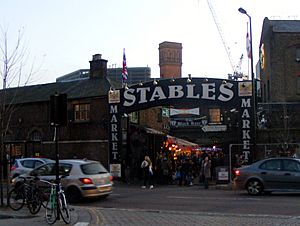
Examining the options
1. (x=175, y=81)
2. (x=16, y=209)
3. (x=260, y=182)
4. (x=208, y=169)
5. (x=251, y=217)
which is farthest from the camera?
(x=175, y=81)

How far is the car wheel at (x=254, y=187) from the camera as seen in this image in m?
20.6

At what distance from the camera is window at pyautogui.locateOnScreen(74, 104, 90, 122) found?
1473 inches

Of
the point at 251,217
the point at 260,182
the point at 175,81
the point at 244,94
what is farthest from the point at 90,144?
Answer: the point at 251,217

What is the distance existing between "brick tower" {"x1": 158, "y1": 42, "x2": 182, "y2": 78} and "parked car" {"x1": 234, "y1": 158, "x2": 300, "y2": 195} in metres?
105

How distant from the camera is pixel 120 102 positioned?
32781 mm

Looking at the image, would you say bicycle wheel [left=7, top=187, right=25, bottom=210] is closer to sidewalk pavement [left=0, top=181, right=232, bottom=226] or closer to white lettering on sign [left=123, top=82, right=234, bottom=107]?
sidewalk pavement [left=0, top=181, right=232, bottom=226]

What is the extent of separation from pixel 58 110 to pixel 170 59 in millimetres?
115577

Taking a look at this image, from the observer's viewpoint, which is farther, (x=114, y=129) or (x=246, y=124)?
(x=114, y=129)

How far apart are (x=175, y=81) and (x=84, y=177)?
14.1 m

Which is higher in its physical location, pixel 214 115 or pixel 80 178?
pixel 214 115

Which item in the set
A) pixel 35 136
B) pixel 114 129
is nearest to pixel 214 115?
pixel 35 136

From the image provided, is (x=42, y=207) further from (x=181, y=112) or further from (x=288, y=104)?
(x=181, y=112)

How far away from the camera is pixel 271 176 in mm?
20391

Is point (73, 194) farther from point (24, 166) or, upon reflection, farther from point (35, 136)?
point (35, 136)
